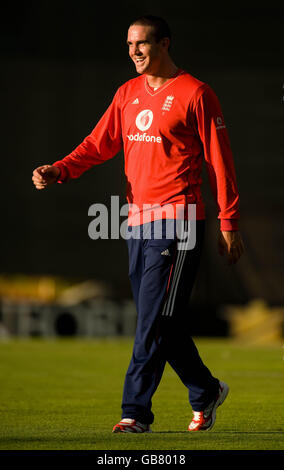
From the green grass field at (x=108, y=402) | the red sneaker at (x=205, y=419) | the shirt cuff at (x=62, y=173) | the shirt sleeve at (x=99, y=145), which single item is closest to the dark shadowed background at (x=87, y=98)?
the green grass field at (x=108, y=402)

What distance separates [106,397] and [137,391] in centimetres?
256

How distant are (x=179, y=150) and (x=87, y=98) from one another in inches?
632

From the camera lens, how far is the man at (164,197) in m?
5.76

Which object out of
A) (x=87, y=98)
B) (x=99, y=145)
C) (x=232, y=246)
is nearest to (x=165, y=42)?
(x=99, y=145)

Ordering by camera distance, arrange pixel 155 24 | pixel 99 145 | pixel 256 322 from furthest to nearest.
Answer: pixel 256 322, pixel 99 145, pixel 155 24

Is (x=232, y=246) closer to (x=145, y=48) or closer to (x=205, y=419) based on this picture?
(x=205, y=419)

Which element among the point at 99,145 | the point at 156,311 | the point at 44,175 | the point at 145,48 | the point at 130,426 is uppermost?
the point at 145,48

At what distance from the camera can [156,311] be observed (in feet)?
18.9

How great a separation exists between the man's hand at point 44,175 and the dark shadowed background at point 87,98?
14.9m

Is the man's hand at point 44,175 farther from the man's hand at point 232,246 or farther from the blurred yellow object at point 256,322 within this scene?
the blurred yellow object at point 256,322

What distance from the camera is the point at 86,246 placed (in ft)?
70.2

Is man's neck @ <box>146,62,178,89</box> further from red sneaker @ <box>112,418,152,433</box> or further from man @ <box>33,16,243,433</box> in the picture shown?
red sneaker @ <box>112,418,152,433</box>
